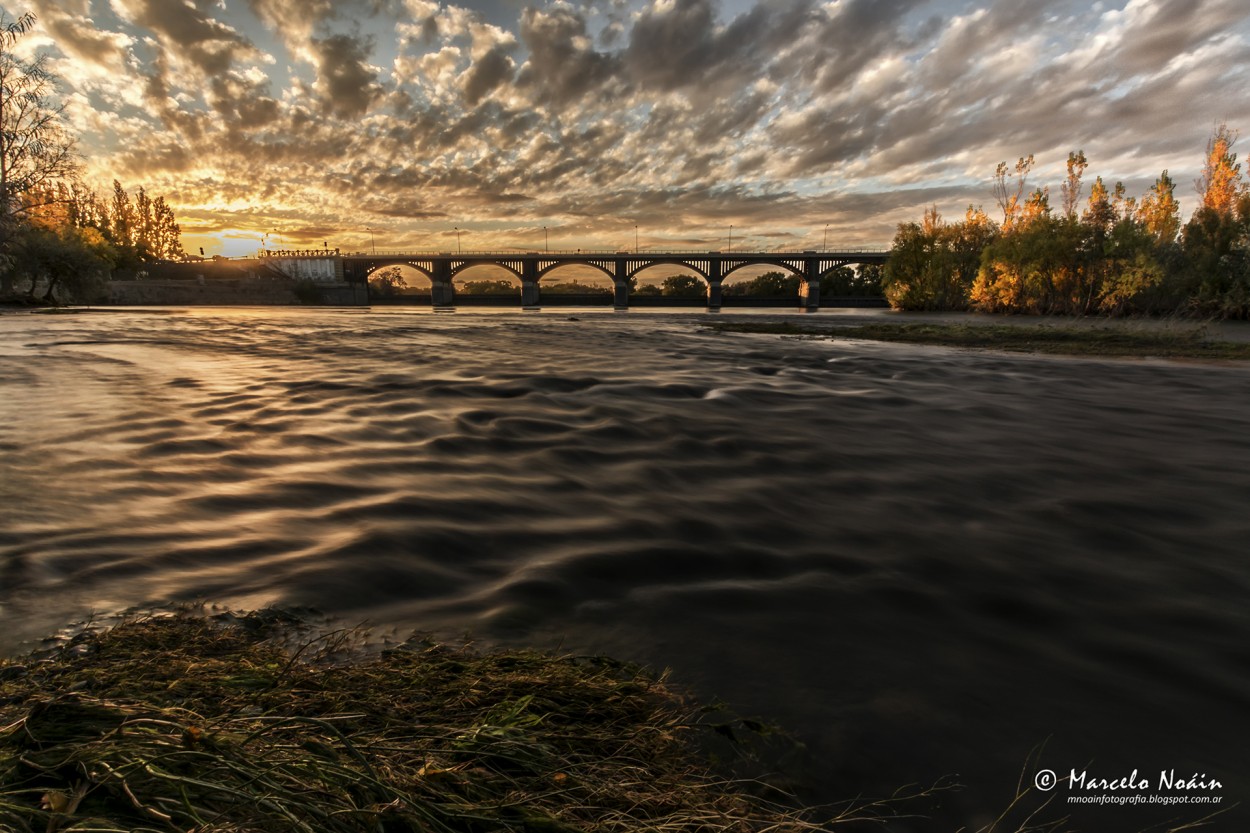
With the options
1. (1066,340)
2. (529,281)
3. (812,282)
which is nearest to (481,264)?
(529,281)

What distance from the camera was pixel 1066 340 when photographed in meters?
25.7

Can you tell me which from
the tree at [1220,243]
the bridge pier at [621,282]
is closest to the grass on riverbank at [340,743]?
the tree at [1220,243]

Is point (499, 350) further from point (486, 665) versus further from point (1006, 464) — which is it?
point (486, 665)

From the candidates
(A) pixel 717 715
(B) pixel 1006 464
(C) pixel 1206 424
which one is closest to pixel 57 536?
(A) pixel 717 715

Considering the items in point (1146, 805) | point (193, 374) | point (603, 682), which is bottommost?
point (1146, 805)

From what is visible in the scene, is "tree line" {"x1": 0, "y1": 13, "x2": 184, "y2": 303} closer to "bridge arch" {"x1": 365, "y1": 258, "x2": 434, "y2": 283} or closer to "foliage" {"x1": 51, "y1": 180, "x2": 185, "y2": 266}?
"foliage" {"x1": 51, "y1": 180, "x2": 185, "y2": 266}

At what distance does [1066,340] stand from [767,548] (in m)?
28.3

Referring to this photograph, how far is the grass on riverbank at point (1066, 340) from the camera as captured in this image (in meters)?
21.3

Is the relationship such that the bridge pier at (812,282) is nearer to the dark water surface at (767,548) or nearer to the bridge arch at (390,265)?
the bridge arch at (390,265)

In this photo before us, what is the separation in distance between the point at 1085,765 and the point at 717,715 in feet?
5.53

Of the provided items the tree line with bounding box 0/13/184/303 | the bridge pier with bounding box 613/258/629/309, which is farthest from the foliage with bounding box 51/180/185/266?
the bridge pier with bounding box 613/258/629/309

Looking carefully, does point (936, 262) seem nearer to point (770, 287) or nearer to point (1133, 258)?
point (1133, 258)

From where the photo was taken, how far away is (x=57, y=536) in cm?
449

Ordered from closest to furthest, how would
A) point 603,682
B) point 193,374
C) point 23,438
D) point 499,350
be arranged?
point 603,682, point 23,438, point 193,374, point 499,350
